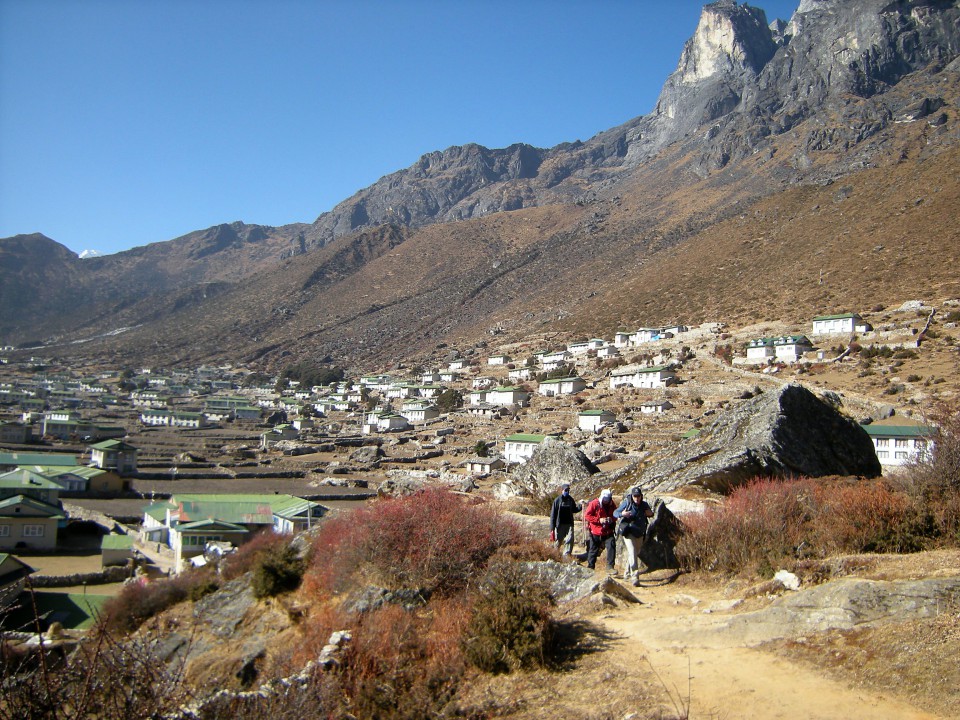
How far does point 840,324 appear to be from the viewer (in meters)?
52.7

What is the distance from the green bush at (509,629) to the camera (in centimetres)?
562

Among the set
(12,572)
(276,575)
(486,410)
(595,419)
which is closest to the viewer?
(276,575)

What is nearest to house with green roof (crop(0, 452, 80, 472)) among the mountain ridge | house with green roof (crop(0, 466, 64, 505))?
house with green roof (crop(0, 466, 64, 505))

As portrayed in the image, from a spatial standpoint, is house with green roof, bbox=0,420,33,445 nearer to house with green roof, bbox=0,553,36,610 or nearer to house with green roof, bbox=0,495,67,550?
house with green roof, bbox=0,495,67,550

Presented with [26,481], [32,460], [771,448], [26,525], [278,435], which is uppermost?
[771,448]

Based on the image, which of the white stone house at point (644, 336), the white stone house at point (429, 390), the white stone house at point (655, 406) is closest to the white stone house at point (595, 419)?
the white stone house at point (655, 406)

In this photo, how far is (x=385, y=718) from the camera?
5.19 m

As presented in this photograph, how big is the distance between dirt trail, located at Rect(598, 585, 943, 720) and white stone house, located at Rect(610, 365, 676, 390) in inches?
1861

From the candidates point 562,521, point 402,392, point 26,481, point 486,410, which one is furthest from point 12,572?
point 402,392

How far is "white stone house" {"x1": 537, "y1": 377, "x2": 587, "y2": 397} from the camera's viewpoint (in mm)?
59156

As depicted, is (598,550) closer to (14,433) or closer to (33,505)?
(33,505)

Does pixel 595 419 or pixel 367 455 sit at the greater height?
pixel 595 419

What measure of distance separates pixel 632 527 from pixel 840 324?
52.5 m

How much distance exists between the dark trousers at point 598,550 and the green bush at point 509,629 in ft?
7.25
